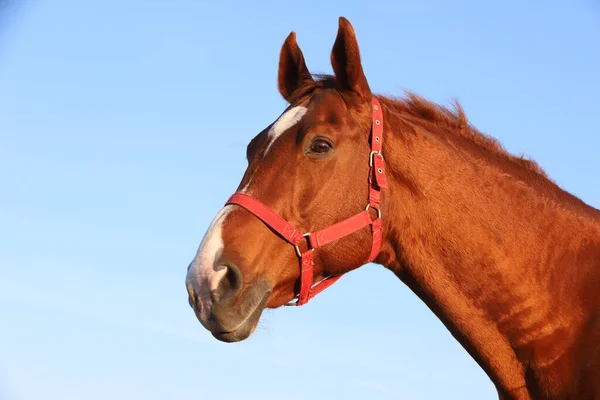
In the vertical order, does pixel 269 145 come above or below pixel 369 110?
below

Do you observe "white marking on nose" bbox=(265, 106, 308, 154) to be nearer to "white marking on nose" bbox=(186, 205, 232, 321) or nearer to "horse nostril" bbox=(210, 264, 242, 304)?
"white marking on nose" bbox=(186, 205, 232, 321)

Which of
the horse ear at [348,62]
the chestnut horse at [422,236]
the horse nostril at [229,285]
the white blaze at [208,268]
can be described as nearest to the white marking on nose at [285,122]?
the chestnut horse at [422,236]

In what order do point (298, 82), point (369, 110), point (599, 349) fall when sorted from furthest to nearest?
point (298, 82) < point (369, 110) < point (599, 349)

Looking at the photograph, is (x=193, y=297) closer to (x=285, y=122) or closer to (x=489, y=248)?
(x=285, y=122)

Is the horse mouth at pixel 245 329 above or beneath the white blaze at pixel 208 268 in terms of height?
beneath

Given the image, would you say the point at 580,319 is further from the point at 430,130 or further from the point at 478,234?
the point at 430,130

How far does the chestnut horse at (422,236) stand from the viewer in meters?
4.84

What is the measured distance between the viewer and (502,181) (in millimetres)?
5457

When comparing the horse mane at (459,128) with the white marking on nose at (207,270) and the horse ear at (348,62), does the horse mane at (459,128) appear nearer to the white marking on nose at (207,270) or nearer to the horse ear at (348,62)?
the horse ear at (348,62)

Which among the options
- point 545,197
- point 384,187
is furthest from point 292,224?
point 545,197

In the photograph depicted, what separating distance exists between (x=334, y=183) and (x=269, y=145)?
0.57m

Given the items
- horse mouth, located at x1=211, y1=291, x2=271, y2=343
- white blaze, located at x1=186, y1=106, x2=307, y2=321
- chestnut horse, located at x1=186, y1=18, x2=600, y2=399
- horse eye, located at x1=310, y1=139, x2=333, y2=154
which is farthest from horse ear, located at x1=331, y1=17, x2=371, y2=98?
horse mouth, located at x1=211, y1=291, x2=271, y2=343

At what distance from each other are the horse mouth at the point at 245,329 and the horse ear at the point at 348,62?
5.95 ft

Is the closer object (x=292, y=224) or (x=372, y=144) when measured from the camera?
(x=292, y=224)
